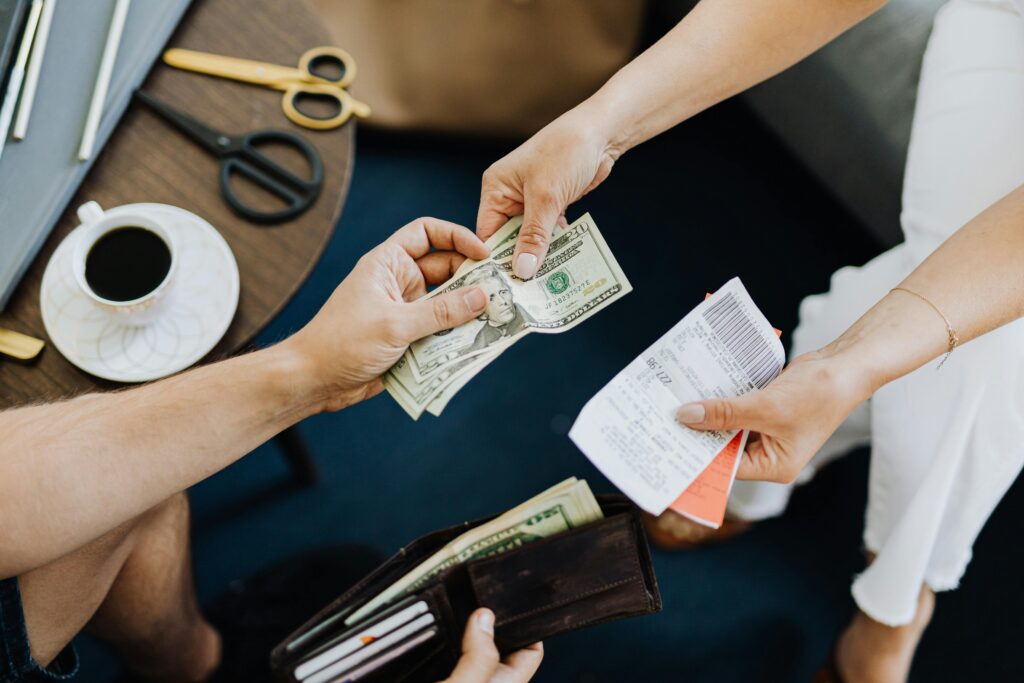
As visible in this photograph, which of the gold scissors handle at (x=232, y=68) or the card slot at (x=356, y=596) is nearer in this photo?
the card slot at (x=356, y=596)

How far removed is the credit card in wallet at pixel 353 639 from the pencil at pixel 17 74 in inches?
28.3

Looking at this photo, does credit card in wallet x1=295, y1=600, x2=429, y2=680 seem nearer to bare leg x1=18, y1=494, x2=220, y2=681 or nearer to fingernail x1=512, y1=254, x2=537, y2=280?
bare leg x1=18, y1=494, x2=220, y2=681

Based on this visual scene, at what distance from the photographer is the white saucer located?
93cm

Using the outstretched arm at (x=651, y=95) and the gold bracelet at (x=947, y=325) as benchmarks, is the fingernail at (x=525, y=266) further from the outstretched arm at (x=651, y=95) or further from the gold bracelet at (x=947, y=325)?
the gold bracelet at (x=947, y=325)

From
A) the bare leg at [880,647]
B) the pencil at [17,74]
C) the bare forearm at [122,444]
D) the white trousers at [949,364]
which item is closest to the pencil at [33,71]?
the pencil at [17,74]

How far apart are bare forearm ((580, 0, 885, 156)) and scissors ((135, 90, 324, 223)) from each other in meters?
0.38

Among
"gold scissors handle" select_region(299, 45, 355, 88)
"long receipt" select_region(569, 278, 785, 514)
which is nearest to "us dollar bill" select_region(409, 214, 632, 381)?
"long receipt" select_region(569, 278, 785, 514)

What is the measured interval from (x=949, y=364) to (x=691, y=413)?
383 millimetres

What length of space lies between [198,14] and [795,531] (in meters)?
1.43

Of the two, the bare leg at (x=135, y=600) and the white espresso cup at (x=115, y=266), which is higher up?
the white espresso cup at (x=115, y=266)

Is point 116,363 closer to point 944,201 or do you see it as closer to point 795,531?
point 944,201

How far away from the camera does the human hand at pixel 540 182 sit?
0.99 metres

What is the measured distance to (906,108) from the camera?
1425 millimetres

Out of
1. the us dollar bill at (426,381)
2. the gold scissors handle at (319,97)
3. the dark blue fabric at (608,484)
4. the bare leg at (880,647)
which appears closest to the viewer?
the us dollar bill at (426,381)
